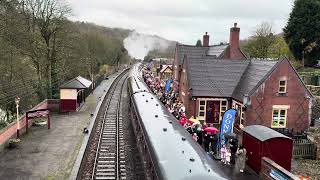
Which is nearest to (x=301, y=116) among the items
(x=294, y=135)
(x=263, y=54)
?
(x=294, y=135)

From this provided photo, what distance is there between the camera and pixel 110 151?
70.6ft

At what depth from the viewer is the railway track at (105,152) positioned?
57.4ft

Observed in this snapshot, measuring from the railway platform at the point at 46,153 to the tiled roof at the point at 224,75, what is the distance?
365 inches

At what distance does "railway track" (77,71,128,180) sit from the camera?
17.5 m

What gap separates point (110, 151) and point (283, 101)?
13.9 meters

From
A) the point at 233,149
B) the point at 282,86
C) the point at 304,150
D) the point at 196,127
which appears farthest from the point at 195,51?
the point at 233,149

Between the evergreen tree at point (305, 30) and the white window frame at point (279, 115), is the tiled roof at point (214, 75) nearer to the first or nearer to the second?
the white window frame at point (279, 115)

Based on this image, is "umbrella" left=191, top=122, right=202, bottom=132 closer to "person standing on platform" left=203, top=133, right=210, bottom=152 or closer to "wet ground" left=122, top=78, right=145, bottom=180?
"person standing on platform" left=203, top=133, right=210, bottom=152

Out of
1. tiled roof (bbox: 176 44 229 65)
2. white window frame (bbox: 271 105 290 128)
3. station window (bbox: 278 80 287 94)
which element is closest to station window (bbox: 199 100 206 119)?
white window frame (bbox: 271 105 290 128)

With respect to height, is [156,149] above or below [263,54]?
below

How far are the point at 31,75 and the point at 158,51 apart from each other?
16368 cm

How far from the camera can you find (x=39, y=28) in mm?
42312

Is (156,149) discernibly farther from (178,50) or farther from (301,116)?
(178,50)

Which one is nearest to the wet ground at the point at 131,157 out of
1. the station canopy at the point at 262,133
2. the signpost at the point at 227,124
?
the signpost at the point at 227,124
